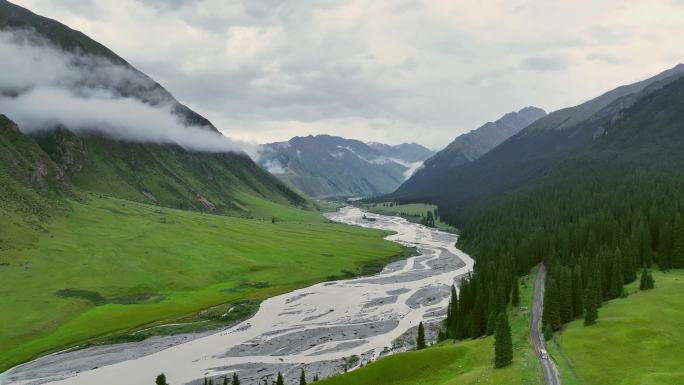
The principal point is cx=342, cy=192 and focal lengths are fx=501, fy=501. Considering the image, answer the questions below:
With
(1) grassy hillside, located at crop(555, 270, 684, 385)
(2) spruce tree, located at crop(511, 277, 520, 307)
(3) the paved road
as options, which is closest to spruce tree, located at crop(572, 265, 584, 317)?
(1) grassy hillside, located at crop(555, 270, 684, 385)

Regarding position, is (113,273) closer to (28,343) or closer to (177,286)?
(177,286)

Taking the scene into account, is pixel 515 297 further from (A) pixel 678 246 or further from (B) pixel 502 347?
(B) pixel 502 347

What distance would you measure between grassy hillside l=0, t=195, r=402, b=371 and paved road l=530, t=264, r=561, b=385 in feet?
227

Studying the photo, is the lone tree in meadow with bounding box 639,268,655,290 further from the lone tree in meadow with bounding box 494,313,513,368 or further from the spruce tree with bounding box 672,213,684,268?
the lone tree in meadow with bounding box 494,313,513,368

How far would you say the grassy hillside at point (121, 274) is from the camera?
103875mm

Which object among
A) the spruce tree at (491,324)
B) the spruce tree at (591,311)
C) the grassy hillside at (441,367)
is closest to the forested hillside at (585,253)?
the spruce tree at (591,311)

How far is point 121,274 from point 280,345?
62634 mm

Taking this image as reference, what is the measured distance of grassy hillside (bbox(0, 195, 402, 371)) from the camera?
103875 millimetres

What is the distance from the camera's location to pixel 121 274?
448 ft

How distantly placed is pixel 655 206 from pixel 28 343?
492 ft

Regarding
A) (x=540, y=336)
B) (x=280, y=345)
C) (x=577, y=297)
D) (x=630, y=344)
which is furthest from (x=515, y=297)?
(x=280, y=345)

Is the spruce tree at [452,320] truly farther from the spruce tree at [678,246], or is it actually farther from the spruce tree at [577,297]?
the spruce tree at [678,246]

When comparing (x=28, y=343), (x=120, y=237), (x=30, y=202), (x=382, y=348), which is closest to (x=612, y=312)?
(x=382, y=348)

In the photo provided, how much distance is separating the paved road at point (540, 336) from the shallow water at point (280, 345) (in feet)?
75.8
